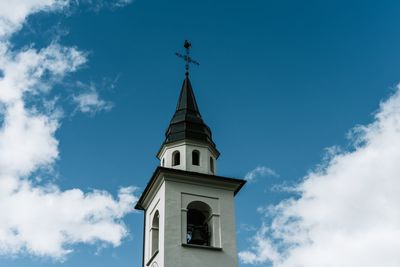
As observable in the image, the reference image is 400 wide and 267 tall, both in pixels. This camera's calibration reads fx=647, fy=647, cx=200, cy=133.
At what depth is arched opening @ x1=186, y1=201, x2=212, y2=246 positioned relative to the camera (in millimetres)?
26172

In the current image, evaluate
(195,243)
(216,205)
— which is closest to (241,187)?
(216,205)

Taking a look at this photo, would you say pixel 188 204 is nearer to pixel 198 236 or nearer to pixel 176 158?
pixel 198 236

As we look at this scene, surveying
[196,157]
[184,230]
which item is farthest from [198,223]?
[196,157]

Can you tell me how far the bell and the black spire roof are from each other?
→ 4274 mm

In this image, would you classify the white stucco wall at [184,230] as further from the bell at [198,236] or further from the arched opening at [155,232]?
the arched opening at [155,232]

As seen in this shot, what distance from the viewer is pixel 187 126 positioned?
29281mm

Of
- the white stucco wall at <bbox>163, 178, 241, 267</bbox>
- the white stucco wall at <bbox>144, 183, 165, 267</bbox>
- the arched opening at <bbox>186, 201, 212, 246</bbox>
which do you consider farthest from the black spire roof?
the arched opening at <bbox>186, 201, 212, 246</bbox>

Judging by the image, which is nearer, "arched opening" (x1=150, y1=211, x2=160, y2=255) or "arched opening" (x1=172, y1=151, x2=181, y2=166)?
"arched opening" (x1=150, y1=211, x2=160, y2=255)

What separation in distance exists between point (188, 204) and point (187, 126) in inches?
165

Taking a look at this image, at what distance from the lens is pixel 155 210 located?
90.2 ft

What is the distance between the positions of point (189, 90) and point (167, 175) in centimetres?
685

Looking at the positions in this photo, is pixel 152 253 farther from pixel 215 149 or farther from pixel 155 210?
pixel 215 149

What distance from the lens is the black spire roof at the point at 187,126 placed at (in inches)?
1139

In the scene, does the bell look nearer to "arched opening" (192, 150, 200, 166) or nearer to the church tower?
the church tower
